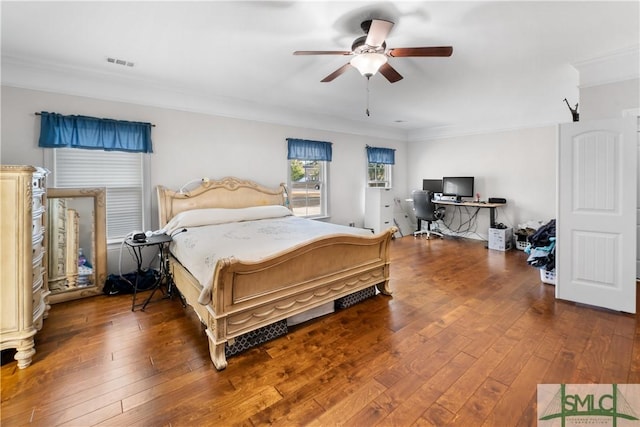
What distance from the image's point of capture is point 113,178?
11.5ft

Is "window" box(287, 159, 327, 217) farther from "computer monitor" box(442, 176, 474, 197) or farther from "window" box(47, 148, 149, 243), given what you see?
"computer monitor" box(442, 176, 474, 197)

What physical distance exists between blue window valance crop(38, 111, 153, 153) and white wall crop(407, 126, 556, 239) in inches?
231

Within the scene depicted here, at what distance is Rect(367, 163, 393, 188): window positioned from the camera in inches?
257

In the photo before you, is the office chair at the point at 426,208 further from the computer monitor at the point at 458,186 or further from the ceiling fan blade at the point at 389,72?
the ceiling fan blade at the point at 389,72

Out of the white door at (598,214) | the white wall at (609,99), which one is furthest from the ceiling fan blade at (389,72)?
the white wall at (609,99)

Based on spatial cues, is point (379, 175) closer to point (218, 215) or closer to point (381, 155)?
point (381, 155)

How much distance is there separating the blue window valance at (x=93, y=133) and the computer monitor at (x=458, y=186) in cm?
564

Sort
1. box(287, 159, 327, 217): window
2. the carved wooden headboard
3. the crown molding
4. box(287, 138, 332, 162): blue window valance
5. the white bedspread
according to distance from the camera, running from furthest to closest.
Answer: box(287, 159, 327, 217): window → box(287, 138, 332, 162): blue window valance → the carved wooden headboard → the crown molding → the white bedspread

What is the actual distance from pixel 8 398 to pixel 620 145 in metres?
4.93

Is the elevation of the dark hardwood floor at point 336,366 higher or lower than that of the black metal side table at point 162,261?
lower

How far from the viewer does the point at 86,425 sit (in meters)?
1.49

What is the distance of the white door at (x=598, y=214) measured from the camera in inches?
102

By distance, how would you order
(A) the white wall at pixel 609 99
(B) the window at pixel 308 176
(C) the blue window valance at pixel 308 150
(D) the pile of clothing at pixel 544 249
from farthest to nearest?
(B) the window at pixel 308 176 < (C) the blue window valance at pixel 308 150 < (D) the pile of clothing at pixel 544 249 < (A) the white wall at pixel 609 99

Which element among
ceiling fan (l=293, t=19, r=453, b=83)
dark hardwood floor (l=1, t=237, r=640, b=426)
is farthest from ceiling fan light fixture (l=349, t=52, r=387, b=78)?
dark hardwood floor (l=1, t=237, r=640, b=426)
